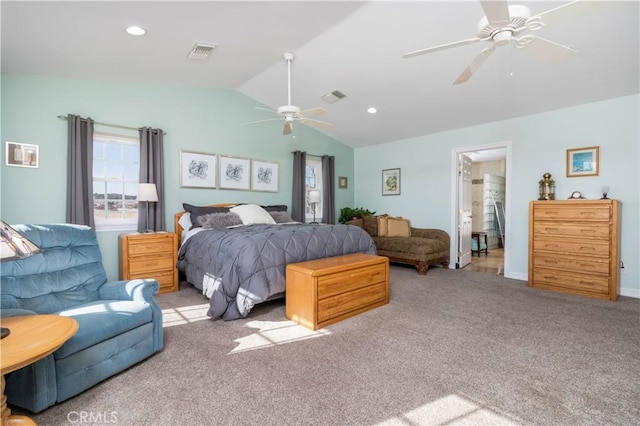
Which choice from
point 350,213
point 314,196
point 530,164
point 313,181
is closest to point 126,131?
point 314,196

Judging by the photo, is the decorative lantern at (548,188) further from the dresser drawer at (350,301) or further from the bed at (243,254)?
the dresser drawer at (350,301)

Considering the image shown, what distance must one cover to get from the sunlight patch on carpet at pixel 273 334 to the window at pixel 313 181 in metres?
3.56

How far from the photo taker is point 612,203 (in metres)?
3.53

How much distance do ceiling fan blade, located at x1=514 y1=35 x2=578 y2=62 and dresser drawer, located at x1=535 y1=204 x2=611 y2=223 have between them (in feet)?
7.69

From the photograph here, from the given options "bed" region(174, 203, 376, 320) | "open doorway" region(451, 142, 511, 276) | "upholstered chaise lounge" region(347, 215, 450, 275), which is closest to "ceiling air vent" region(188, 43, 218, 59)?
"bed" region(174, 203, 376, 320)

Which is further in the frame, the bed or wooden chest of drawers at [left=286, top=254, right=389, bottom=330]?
the bed

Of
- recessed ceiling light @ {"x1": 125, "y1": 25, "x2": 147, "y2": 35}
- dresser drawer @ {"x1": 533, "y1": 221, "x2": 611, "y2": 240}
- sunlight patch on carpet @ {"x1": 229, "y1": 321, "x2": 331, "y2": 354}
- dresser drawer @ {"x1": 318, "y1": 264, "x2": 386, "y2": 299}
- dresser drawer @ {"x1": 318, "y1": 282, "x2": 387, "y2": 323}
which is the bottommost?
sunlight patch on carpet @ {"x1": 229, "y1": 321, "x2": 331, "y2": 354}

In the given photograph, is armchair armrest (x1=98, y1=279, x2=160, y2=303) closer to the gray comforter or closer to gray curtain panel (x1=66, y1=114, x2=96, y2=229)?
the gray comforter

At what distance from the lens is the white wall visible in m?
3.79

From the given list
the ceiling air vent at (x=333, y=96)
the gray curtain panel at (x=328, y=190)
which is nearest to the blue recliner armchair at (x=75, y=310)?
the ceiling air vent at (x=333, y=96)

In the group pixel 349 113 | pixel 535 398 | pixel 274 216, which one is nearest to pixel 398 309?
pixel 535 398

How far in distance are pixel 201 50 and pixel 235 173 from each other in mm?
2093

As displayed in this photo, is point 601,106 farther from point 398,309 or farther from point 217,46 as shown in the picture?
point 217,46

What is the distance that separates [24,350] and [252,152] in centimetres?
448
